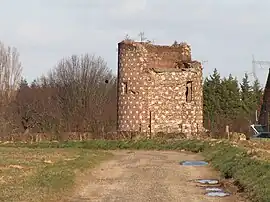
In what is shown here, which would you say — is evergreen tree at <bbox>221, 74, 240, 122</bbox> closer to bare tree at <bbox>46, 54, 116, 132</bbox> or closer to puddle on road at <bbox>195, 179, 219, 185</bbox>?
bare tree at <bbox>46, 54, 116, 132</bbox>

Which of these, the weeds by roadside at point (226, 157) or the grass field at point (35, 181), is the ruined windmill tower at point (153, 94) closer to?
the weeds by roadside at point (226, 157)

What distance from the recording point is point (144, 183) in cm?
2056

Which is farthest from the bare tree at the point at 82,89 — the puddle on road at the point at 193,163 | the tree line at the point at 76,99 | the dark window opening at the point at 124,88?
the puddle on road at the point at 193,163

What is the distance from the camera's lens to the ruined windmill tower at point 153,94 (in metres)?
50.8

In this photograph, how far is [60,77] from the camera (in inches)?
3295

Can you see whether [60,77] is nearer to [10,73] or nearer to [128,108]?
[10,73]

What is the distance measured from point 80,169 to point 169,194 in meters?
7.58

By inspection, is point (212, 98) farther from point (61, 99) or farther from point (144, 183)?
point (144, 183)

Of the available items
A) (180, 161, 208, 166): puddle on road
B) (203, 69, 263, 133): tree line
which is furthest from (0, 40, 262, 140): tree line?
(180, 161, 208, 166): puddle on road

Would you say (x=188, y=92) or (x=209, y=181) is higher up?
(x=188, y=92)

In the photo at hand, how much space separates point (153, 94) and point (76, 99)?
1040 inches

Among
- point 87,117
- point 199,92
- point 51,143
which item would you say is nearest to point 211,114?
point 87,117

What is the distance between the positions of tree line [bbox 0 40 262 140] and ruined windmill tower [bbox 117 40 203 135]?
11053 millimetres

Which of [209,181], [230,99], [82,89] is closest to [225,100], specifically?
[230,99]
